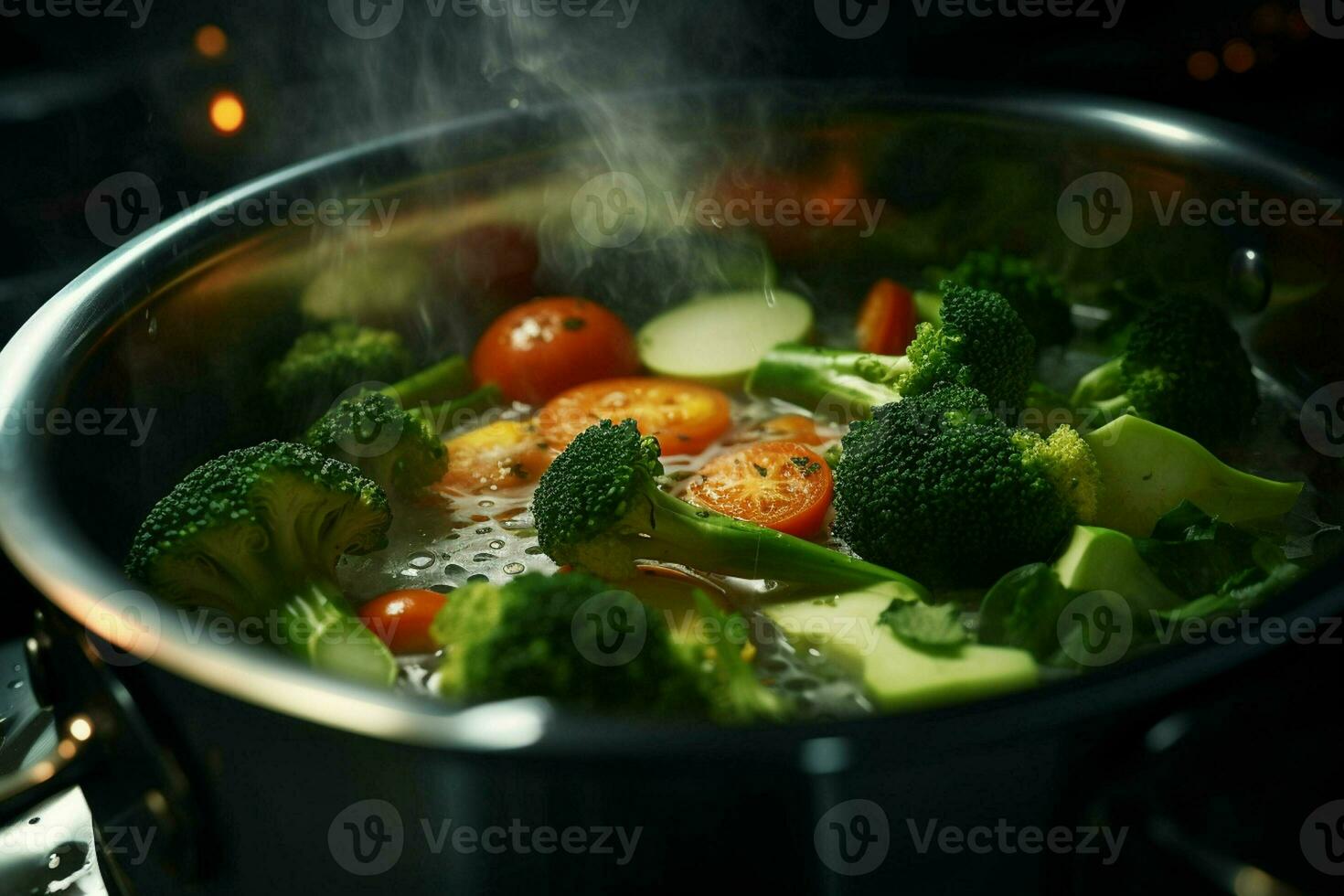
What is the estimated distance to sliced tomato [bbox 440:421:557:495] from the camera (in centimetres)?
140

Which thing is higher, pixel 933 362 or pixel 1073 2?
pixel 1073 2

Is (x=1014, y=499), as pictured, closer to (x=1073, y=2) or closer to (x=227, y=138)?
(x=1073, y=2)

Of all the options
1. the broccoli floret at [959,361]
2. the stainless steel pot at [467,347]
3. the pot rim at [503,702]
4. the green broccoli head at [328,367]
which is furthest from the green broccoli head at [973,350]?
the green broccoli head at [328,367]

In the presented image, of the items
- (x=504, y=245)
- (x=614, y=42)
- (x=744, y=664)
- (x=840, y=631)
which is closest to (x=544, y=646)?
(x=744, y=664)

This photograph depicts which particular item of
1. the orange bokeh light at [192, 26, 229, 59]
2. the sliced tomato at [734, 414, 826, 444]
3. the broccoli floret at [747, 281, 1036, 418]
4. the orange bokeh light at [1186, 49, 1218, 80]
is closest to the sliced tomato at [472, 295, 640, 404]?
the sliced tomato at [734, 414, 826, 444]

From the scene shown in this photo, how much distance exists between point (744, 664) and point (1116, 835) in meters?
0.27

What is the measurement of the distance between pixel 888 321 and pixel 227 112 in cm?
131

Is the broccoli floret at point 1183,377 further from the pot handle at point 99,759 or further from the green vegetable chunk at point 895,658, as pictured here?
the pot handle at point 99,759

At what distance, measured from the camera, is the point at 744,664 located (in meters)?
0.87

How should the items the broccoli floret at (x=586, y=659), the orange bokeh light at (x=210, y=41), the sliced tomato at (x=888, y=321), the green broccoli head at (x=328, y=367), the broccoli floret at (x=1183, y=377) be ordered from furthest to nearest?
the orange bokeh light at (x=210, y=41) → the sliced tomato at (x=888, y=321) → the green broccoli head at (x=328, y=367) → the broccoli floret at (x=1183, y=377) → the broccoli floret at (x=586, y=659)

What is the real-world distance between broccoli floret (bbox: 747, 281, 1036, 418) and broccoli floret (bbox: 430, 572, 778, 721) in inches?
21.1

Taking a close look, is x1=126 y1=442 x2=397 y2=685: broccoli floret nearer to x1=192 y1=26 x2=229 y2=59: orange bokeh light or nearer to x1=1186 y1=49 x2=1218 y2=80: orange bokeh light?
x1=192 y1=26 x2=229 y2=59: orange bokeh light

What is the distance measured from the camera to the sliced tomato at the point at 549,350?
1.59 m

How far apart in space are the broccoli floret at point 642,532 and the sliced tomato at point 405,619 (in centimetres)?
12
